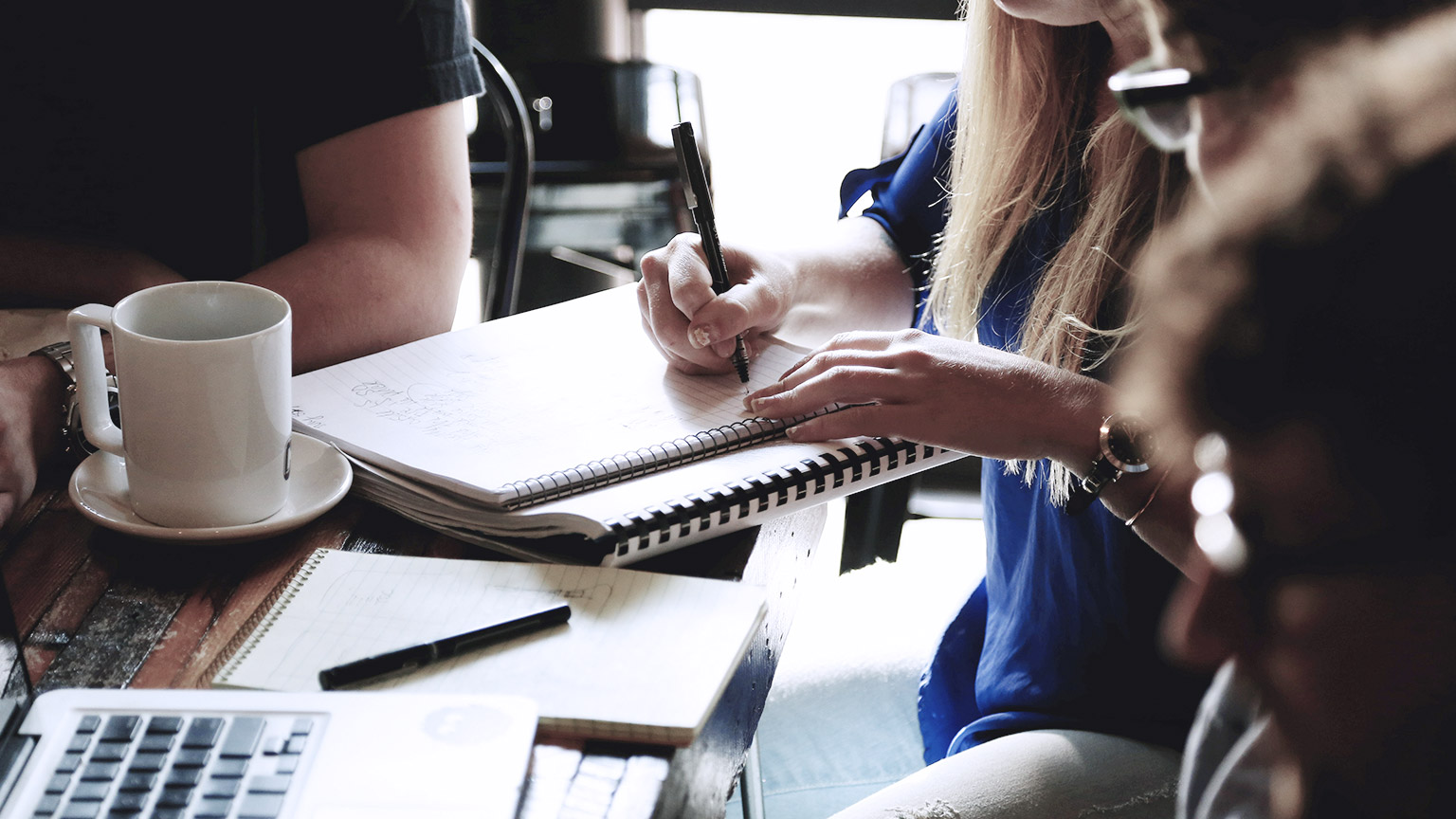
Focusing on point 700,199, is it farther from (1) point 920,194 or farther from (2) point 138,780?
(2) point 138,780

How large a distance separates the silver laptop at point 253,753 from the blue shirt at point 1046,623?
0.55 metres

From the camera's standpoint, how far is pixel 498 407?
0.78 metres

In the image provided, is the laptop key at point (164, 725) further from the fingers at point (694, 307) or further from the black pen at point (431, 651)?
the fingers at point (694, 307)

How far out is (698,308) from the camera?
852 mm

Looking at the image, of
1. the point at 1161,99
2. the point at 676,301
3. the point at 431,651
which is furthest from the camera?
the point at 676,301

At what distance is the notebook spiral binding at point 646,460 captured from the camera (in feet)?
2.15

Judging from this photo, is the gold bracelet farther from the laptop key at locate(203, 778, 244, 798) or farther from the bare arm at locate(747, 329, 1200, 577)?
the laptop key at locate(203, 778, 244, 798)

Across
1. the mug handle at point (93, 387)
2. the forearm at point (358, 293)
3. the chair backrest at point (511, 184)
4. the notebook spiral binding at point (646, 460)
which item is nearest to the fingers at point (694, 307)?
the notebook spiral binding at point (646, 460)

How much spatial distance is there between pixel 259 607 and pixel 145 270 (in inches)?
21.4

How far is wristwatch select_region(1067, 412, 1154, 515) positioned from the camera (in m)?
0.73

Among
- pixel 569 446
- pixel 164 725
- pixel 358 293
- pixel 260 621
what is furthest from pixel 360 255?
pixel 164 725

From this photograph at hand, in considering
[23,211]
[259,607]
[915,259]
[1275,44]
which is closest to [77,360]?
[259,607]

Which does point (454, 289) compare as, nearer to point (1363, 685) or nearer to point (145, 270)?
point (145, 270)

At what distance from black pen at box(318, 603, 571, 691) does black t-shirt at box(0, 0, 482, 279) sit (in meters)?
0.66
